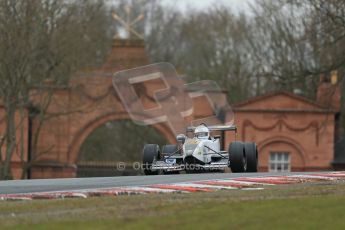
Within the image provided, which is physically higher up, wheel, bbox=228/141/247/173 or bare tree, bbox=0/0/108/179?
bare tree, bbox=0/0/108/179

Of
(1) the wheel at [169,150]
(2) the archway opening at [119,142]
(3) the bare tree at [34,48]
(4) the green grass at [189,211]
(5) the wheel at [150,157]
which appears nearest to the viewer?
(4) the green grass at [189,211]

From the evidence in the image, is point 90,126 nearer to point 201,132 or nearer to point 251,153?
point 201,132

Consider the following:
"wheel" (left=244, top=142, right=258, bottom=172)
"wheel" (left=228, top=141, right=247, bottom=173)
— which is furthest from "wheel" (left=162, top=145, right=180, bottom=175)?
"wheel" (left=244, top=142, right=258, bottom=172)

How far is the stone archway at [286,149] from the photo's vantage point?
5550cm

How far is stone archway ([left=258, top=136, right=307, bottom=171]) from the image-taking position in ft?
182

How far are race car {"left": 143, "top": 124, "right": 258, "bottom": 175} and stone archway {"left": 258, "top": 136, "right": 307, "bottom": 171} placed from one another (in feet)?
78.1

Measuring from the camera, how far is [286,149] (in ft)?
183

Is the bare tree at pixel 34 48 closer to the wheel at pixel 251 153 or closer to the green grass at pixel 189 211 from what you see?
the wheel at pixel 251 153

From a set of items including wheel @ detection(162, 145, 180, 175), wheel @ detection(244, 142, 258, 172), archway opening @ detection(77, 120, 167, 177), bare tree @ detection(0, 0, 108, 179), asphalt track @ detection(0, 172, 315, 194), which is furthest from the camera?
archway opening @ detection(77, 120, 167, 177)

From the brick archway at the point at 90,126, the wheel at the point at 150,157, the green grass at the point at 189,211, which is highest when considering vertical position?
the brick archway at the point at 90,126

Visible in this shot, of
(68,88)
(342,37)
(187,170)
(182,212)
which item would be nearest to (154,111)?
(68,88)

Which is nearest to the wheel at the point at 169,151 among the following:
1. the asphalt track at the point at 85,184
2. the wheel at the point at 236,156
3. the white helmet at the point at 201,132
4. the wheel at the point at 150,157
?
the wheel at the point at 150,157

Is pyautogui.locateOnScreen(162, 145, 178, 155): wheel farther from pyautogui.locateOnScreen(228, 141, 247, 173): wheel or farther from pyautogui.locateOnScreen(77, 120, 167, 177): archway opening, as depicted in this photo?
pyautogui.locateOnScreen(77, 120, 167, 177): archway opening

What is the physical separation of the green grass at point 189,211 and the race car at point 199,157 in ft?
29.2
